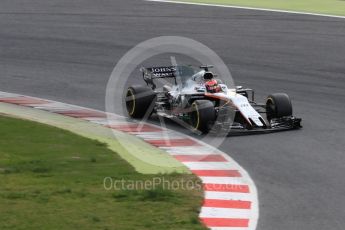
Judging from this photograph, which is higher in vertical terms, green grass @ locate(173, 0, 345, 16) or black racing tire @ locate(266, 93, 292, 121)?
green grass @ locate(173, 0, 345, 16)

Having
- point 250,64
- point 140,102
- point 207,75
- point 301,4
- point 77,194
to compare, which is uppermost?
point 301,4

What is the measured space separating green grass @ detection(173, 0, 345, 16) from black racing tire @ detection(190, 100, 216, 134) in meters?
15.6

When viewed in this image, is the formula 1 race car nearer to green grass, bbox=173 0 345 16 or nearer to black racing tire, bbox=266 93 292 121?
black racing tire, bbox=266 93 292 121

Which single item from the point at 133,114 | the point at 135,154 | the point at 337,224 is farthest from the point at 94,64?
the point at 337,224

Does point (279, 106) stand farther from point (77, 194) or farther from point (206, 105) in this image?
point (77, 194)

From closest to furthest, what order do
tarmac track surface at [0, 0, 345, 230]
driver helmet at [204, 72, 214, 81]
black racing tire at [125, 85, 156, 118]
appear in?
tarmac track surface at [0, 0, 345, 230] → driver helmet at [204, 72, 214, 81] → black racing tire at [125, 85, 156, 118]

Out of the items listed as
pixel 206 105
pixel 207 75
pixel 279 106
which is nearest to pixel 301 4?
pixel 207 75

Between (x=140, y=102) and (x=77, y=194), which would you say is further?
(x=140, y=102)

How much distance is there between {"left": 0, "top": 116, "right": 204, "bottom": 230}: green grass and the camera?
36.6 ft

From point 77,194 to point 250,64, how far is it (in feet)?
43.0

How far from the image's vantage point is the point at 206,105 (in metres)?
17.2

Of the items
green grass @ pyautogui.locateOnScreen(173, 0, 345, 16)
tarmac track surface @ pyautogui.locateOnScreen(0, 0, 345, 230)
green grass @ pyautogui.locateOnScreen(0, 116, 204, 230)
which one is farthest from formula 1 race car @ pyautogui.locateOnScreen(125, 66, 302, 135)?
green grass @ pyautogui.locateOnScreen(173, 0, 345, 16)

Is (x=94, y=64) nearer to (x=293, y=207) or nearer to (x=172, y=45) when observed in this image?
(x=172, y=45)

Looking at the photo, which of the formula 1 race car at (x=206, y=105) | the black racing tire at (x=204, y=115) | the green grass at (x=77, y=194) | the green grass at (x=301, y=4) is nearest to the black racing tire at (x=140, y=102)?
the formula 1 race car at (x=206, y=105)
